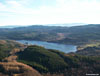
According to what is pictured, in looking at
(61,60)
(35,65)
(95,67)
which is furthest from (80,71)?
(35,65)

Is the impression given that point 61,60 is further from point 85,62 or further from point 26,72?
point 26,72

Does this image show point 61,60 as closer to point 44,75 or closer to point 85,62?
point 85,62

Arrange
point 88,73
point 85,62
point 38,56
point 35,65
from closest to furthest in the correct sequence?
point 88,73 → point 35,65 → point 85,62 → point 38,56

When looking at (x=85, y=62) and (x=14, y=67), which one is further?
(x=85, y=62)

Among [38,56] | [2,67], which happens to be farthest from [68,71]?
[2,67]

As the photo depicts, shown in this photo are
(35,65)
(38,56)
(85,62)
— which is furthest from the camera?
(38,56)

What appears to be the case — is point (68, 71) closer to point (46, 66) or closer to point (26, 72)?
point (46, 66)

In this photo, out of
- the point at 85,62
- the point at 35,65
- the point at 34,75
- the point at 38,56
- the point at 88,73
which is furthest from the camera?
the point at 38,56

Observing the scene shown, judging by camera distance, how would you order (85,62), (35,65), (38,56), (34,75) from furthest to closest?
(38,56) → (85,62) → (35,65) → (34,75)
